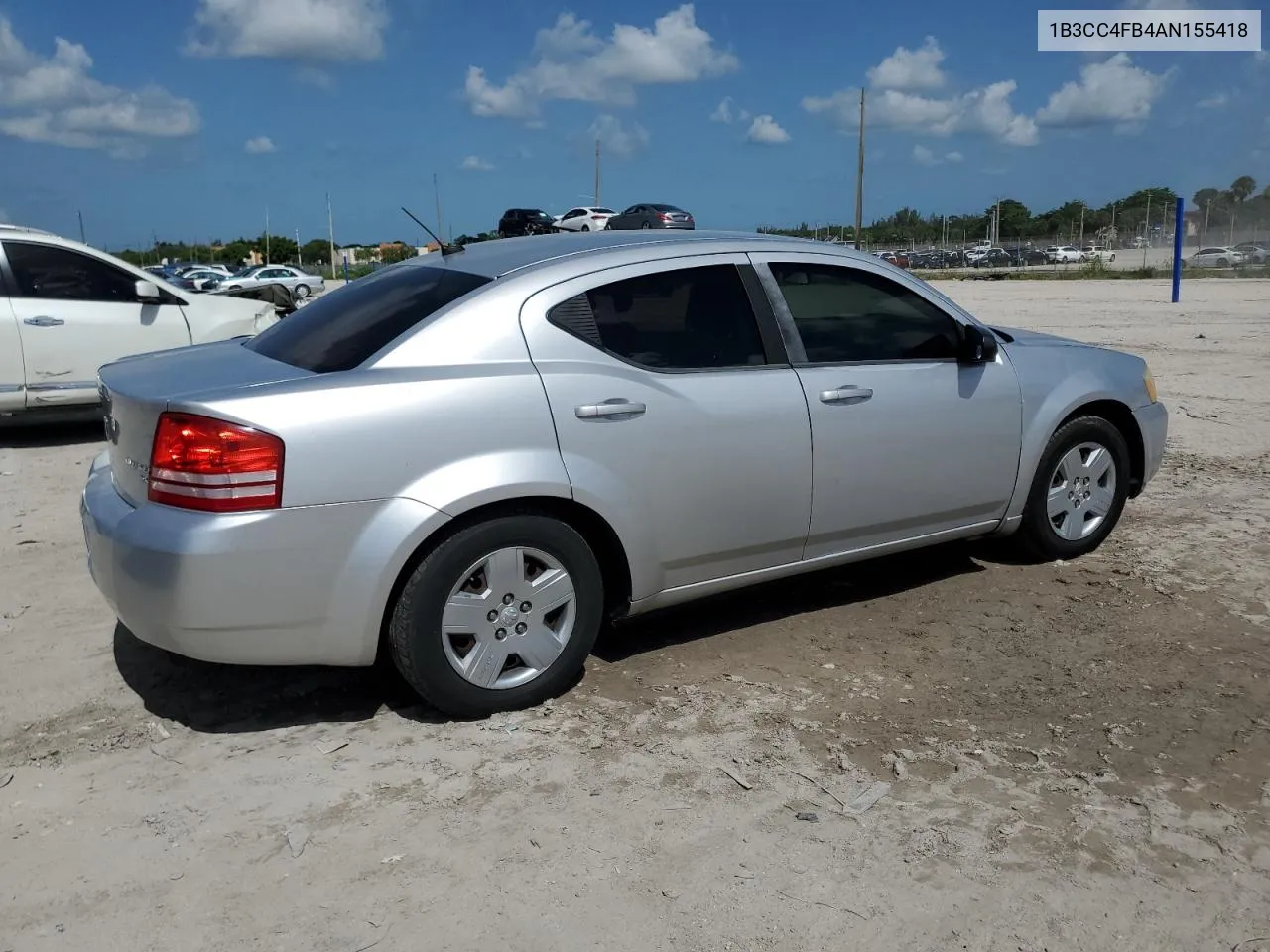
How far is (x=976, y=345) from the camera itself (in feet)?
15.8

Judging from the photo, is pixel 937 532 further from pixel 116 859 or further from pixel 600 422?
pixel 116 859

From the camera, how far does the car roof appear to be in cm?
414

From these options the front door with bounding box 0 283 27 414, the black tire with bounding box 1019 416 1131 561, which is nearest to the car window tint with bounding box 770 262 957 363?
the black tire with bounding box 1019 416 1131 561

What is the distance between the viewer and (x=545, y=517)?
3.79 m

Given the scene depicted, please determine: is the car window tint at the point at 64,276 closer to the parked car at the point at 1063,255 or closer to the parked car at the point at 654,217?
the parked car at the point at 654,217

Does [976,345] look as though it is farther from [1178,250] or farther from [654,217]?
[654,217]

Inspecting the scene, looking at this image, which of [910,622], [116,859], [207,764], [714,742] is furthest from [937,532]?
[116,859]

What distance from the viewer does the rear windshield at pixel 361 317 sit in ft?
12.7

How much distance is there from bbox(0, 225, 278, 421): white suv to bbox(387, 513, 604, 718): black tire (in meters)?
5.97

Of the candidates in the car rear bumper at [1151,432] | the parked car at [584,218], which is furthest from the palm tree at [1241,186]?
the car rear bumper at [1151,432]

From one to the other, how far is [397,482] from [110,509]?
1.02 metres

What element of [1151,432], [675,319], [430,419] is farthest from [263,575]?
[1151,432]

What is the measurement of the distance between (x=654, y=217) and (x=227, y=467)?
113 ft

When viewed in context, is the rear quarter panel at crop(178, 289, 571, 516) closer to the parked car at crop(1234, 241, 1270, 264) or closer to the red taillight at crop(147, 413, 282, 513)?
the red taillight at crop(147, 413, 282, 513)
